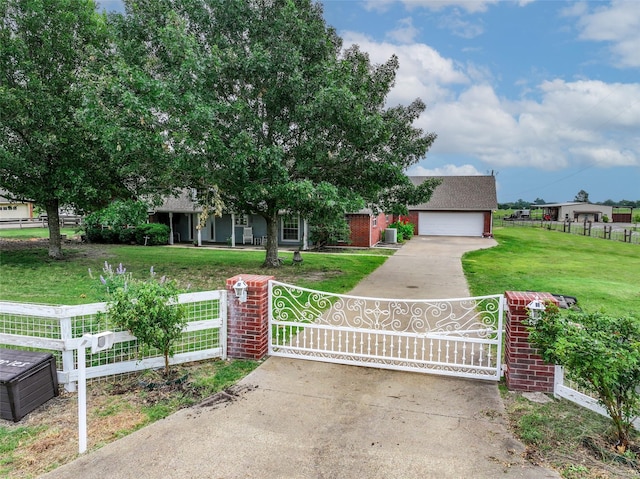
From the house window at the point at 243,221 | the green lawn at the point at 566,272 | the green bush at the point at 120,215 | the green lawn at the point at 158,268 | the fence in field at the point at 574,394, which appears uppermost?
the green bush at the point at 120,215

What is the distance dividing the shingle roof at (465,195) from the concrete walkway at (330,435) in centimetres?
2807

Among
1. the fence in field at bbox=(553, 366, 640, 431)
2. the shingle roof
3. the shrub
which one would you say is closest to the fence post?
the fence in field at bbox=(553, 366, 640, 431)

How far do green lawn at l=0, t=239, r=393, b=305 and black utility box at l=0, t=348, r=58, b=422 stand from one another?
318cm

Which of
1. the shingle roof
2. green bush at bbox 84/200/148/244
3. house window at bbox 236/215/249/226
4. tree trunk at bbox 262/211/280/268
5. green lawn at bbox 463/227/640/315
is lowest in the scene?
green lawn at bbox 463/227/640/315

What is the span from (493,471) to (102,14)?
59.0 feet

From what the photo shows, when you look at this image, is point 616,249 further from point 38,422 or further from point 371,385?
point 38,422

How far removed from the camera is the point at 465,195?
111ft

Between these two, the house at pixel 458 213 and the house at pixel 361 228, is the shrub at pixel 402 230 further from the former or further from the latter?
the house at pixel 361 228

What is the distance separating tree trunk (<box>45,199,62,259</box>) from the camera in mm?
15270

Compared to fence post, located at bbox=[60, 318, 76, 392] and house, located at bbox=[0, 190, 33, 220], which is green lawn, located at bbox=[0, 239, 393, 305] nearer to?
fence post, located at bbox=[60, 318, 76, 392]

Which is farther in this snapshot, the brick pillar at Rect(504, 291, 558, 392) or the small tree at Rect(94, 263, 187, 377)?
the brick pillar at Rect(504, 291, 558, 392)

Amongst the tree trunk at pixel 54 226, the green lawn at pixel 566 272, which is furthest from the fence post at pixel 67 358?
the tree trunk at pixel 54 226

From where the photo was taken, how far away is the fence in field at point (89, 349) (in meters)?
4.61

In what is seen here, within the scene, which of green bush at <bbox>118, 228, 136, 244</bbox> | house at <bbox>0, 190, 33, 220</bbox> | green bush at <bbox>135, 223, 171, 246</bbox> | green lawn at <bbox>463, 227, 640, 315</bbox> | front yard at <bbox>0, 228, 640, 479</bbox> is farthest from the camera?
house at <bbox>0, 190, 33, 220</bbox>
